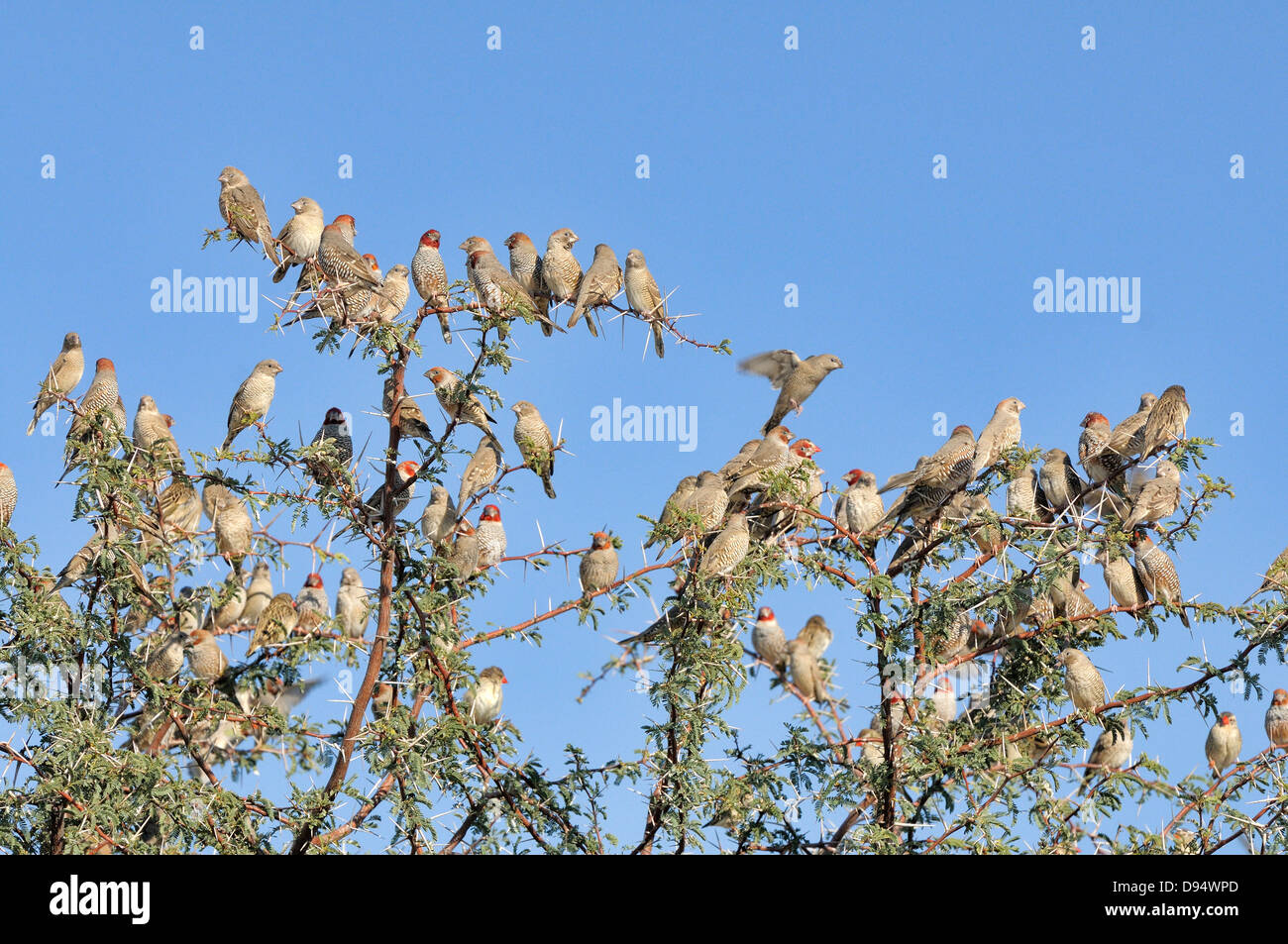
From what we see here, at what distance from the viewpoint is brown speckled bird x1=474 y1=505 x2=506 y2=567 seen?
8.80 m

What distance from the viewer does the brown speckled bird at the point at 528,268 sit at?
9758 mm

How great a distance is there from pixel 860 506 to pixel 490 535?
8.16 ft

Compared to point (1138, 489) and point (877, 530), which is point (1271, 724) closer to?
point (1138, 489)

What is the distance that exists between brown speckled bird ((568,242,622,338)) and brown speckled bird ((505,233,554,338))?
1.82 ft

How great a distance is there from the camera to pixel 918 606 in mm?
6664

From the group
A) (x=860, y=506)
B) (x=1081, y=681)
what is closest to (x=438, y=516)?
(x=860, y=506)

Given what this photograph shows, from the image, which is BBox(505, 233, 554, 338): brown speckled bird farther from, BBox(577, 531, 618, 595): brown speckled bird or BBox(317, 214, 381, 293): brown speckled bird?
BBox(577, 531, 618, 595): brown speckled bird

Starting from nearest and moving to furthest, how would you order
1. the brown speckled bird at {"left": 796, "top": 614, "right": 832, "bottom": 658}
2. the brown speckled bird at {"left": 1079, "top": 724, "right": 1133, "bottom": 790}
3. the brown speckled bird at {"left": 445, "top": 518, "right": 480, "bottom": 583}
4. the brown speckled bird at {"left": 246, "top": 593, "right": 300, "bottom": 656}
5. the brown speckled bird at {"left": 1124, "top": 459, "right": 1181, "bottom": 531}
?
the brown speckled bird at {"left": 1124, "top": 459, "right": 1181, "bottom": 531}, the brown speckled bird at {"left": 445, "top": 518, "right": 480, "bottom": 583}, the brown speckled bird at {"left": 1079, "top": 724, "right": 1133, "bottom": 790}, the brown speckled bird at {"left": 246, "top": 593, "right": 300, "bottom": 656}, the brown speckled bird at {"left": 796, "top": 614, "right": 832, "bottom": 658}

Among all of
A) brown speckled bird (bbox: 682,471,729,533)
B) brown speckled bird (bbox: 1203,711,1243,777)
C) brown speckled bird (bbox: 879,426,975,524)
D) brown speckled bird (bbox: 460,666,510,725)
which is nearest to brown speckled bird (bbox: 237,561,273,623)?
brown speckled bird (bbox: 460,666,510,725)

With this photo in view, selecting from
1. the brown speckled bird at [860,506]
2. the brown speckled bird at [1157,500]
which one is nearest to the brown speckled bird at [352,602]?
the brown speckled bird at [860,506]

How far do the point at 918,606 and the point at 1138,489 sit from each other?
208 centimetres

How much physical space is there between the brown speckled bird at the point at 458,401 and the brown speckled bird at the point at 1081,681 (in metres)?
3.75
